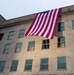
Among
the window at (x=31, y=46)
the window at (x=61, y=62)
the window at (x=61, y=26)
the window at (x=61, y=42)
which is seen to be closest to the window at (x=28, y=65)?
the window at (x=31, y=46)

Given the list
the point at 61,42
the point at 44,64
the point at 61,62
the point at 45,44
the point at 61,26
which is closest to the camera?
the point at 61,62

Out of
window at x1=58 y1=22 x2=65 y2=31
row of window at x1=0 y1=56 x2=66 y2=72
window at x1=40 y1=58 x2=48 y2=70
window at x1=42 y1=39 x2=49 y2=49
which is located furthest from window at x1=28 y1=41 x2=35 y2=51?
window at x1=58 y1=22 x2=65 y2=31

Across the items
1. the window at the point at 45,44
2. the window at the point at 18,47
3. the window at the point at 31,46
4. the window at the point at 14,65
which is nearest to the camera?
the window at the point at 45,44

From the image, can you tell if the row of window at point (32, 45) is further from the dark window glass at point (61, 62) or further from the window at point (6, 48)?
the dark window glass at point (61, 62)

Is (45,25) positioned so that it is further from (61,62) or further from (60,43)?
(61,62)

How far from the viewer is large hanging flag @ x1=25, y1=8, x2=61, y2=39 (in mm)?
20970

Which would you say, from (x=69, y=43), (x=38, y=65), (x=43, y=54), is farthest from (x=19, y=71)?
(x=69, y=43)

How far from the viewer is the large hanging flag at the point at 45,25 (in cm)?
2097

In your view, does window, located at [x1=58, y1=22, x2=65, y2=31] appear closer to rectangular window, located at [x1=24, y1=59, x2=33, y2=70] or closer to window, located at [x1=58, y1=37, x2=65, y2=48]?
window, located at [x1=58, y1=37, x2=65, y2=48]

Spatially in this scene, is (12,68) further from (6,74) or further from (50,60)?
(50,60)

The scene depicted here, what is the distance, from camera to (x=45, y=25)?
22.4 meters

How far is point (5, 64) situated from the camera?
81.4ft

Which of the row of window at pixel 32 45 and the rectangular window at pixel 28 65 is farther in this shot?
the row of window at pixel 32 45

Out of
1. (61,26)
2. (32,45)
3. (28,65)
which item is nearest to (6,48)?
(32,45)
